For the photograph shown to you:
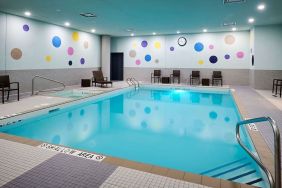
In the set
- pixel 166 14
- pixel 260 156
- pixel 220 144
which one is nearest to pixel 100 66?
pixel 166 14

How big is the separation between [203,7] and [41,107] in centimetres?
545

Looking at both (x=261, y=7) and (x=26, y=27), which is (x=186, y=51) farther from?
(x=26, y=27)

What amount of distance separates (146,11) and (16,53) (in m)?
4.89

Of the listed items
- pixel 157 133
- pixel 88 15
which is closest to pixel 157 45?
pixel 88 15

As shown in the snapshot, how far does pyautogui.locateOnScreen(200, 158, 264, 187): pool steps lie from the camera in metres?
2.53

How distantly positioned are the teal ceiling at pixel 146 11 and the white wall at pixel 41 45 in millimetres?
444

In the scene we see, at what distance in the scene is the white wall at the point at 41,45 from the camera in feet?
25.0

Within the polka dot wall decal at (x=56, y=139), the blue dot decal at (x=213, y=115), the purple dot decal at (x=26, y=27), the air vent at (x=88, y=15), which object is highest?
the air vent at (x=88, y=15)

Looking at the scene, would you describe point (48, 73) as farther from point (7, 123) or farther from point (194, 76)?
point (194, 76)

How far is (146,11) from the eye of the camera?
7246 mm

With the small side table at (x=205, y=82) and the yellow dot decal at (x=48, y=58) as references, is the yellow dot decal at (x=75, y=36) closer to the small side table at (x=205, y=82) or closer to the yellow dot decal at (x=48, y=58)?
the yellow dot decal at (x=48, y=58)

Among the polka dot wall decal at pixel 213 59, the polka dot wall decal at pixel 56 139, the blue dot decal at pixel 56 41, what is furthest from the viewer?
the polka dot wall decal at pixel 213 59

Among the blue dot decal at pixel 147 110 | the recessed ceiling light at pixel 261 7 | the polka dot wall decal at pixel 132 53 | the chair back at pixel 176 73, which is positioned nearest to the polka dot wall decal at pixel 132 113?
the blue dot decal at pixel 147 110

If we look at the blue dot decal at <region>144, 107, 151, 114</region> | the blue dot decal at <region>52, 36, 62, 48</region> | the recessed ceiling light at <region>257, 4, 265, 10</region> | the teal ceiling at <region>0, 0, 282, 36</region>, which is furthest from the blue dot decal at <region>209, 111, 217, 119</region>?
the blue dot decal at <region>52, 36, 62, 48</region>
